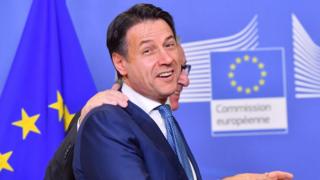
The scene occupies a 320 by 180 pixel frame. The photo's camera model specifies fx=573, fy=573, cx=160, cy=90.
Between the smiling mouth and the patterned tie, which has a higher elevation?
the smiling mouth

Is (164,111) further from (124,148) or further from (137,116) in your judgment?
(124,148)

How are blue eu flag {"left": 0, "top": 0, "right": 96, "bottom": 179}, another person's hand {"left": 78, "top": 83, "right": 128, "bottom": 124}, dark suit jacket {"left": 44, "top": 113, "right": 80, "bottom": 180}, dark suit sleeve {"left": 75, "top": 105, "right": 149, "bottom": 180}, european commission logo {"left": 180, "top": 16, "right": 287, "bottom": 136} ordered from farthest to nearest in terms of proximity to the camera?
european commission logo {"left": 180, "top": 16, "right": 287, "bottom": 136}
blue eu flag {"left": 0, "top": 0, "right": 96, "bottom": 179}
dark suit jacket {"left": 44, "top": 113, "right": 80, "bottom": 180}
another person's hand {"left": 78, "top": 83, "right": 128, "bottom": 124}
dark suit sleeve {"left": 75, "top": 105, "right": 149, "bottom": 180}

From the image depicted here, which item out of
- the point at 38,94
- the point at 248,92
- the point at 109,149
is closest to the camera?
the point at 109,149

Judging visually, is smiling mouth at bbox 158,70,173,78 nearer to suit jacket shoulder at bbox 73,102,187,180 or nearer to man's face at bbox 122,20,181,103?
man's face at bbox 122,20,181,103

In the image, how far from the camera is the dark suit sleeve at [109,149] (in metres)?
1.24

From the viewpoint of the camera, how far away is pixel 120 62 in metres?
1.48

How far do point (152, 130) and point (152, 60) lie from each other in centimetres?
18

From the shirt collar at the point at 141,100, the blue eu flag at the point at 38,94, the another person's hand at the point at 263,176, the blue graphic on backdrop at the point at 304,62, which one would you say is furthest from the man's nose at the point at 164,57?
the blue graphic on backdrop at the point at 304,62

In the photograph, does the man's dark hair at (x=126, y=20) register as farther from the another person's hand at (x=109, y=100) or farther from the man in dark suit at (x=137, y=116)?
the another person's hand at (x=109, y=100)

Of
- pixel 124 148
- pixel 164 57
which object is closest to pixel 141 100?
pixel 164 57

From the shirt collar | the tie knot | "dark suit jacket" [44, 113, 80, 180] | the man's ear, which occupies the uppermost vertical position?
the man's ear

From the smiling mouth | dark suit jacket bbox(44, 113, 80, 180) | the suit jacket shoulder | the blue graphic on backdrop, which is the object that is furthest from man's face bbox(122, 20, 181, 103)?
the blue graphic on backdrop

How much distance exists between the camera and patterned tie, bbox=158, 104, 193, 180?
1.43 meters

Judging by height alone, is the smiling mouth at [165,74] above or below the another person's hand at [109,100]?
above
